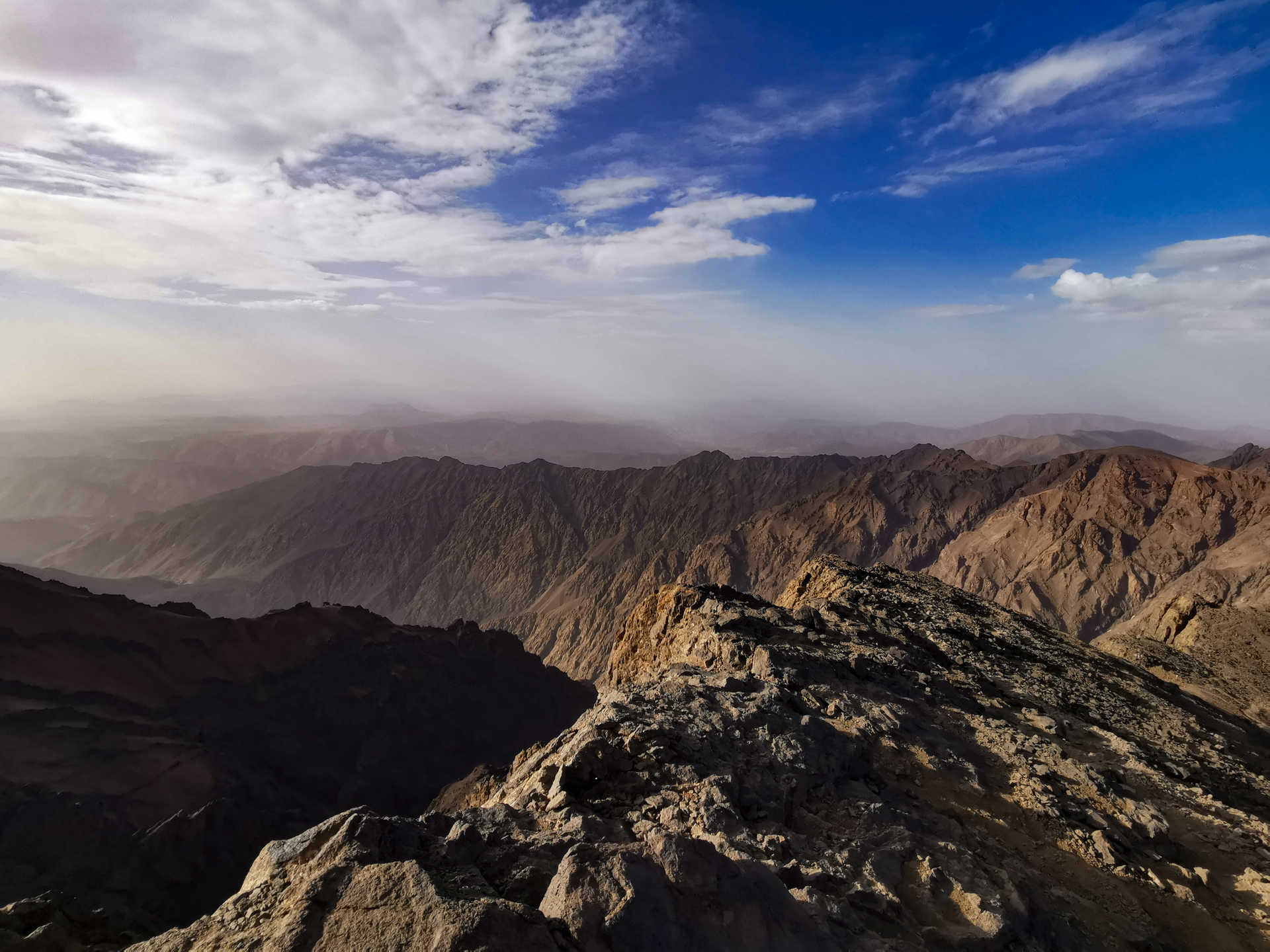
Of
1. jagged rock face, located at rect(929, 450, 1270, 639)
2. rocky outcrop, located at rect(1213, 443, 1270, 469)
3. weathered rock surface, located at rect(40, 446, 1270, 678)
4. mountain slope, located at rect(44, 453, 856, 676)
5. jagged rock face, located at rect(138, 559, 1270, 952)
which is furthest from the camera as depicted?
mountain slope, located at rect(44, 453, 856, 676)

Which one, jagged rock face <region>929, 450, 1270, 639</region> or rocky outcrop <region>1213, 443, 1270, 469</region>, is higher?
rocky outcrop <region>1213, 443, 1270, 469</region>

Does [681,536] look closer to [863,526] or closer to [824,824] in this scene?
[863,526]

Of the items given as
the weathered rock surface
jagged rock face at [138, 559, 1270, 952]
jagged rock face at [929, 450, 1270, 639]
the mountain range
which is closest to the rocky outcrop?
the weathered rock surface

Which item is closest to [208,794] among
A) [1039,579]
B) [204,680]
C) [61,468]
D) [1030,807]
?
[204,680]

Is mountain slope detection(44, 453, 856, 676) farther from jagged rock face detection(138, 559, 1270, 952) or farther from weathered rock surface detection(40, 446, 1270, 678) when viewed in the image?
jagged rock face detection(138, 559, 1270, 952)

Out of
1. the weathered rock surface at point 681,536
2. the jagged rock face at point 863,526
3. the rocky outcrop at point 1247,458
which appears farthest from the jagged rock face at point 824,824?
the rocky outcrop at point 1247,458

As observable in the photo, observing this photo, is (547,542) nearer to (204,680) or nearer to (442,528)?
(442,528)
